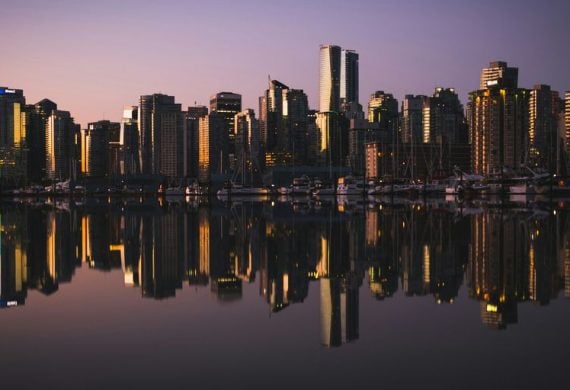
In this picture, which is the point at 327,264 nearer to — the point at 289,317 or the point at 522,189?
the point at 289,317

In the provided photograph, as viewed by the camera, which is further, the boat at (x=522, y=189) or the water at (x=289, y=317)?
the boat at (x=522, y=189)

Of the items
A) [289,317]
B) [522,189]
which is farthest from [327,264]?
[522,189]

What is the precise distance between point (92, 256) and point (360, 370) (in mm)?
20211

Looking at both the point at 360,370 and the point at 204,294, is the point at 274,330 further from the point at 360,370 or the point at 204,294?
the point at 204,294

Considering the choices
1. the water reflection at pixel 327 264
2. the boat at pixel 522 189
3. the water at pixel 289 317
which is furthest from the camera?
the boat at pixel 522 189

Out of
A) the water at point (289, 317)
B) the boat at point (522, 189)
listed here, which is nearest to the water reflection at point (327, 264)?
the water at point (289, 317)

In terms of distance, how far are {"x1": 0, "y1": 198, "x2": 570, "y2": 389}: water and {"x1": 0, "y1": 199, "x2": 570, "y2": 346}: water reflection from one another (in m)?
0.10

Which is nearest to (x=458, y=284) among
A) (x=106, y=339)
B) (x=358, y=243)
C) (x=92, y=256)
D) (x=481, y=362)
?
(x=481, y=362)

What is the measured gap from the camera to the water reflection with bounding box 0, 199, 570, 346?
18.2 meters

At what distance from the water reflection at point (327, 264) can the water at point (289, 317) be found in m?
0.10

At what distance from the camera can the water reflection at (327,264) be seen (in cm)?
1825

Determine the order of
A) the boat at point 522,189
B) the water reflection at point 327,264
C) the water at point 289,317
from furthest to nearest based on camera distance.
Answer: the boat at point 522,189, the water reflection at point 327,264, the water at point 289,317

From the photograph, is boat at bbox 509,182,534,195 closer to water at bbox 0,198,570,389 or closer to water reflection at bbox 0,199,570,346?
water reflection at bbox 0,199,570,346

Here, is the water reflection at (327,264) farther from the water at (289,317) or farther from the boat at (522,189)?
the boat at (522,189)
